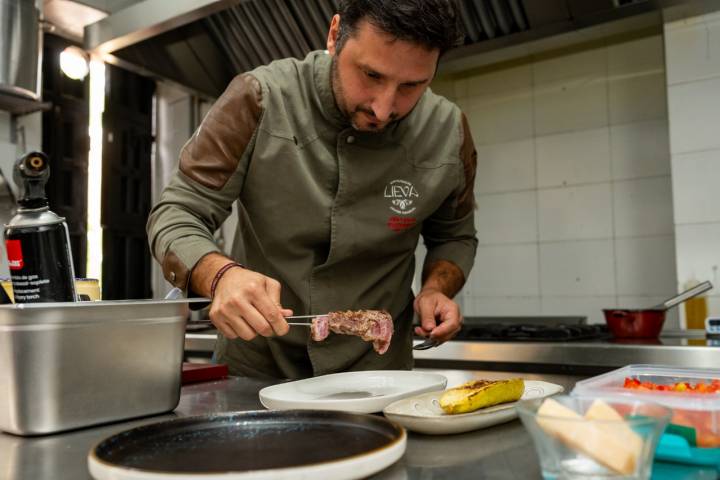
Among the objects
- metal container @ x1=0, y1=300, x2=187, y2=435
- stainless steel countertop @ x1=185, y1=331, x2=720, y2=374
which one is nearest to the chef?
metal container @ x1=0, y1=300, x2=187, y2=435

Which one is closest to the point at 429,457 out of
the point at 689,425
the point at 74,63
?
the point at 689,425

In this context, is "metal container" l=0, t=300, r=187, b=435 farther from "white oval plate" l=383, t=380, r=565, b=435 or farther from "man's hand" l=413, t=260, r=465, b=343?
"man's hand" l=413, t=260, r=465, b=343

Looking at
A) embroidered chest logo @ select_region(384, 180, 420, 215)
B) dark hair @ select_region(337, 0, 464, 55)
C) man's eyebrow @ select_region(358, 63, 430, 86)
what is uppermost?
dark hair @ select_region(337, 0, 464, 55)

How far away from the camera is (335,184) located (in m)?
1.46

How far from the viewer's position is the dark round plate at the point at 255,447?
1.86 feet

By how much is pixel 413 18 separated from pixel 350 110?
27 cm

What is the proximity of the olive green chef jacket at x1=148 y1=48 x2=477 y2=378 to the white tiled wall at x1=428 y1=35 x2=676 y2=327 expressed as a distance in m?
1.58

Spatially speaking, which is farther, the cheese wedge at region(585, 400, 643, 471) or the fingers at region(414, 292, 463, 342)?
the fingers at region(414, 292, 463, 342)

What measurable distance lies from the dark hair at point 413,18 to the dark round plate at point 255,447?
0.76 m

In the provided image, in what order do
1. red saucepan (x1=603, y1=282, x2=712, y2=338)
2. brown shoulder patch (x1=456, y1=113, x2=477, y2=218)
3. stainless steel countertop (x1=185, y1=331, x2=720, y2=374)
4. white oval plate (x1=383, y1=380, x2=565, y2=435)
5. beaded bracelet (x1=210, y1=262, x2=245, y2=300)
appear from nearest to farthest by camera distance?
white oval plate (x1=383, y1=380, x2=565, y2=435) → beaded bracelet (x1=210, y1=262, x2=245, y2=300) → brown shoulder patch (x1=456, y1=113, x2=477, y2=218) → stainless steel countertop (x1=185, y1=331, x2=720, y2=374) → red saucepan (x1=603, y1=282, x2=712, y2=338)

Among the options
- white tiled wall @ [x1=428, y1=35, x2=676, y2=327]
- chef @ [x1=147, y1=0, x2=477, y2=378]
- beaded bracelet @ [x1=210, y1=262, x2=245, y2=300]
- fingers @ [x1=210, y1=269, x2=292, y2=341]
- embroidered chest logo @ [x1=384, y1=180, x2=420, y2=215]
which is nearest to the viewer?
fingers @ [x1=210, y1=269, x2=292, y2=341]

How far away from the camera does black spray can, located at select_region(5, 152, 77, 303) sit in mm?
892

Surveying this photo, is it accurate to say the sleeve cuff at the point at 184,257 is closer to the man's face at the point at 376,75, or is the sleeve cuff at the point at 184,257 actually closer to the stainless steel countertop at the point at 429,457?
the stainless steel countertop at the point at 429,457

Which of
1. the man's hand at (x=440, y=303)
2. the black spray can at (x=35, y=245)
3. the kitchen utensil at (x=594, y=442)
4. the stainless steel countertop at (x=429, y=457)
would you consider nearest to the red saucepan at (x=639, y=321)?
the man's hand at (x=440, y=303)
